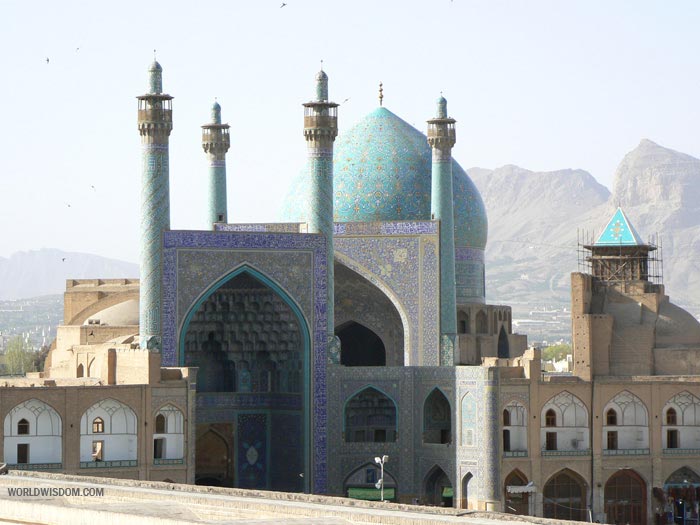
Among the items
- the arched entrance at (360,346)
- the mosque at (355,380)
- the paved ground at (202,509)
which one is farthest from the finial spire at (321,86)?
the paved ground at (202,509)

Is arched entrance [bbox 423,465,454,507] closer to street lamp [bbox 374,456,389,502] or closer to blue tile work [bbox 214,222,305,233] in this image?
street lamp [bbox 374,456,389,502]

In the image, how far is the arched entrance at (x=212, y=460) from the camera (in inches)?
1416

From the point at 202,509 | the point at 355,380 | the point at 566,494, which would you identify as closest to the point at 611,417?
the point at 566,494

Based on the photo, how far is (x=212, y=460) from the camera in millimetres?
36250

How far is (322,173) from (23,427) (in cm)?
774

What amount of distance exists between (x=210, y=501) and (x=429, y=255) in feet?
52.9

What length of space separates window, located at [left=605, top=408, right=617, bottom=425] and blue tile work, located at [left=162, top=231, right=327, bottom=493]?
18.0ft

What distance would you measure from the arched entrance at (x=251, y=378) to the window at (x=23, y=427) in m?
4.95

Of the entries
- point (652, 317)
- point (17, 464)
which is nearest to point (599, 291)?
point (652, 317)

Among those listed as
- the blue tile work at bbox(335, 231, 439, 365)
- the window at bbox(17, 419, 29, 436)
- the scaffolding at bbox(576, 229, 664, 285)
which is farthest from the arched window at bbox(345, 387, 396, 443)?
the scaffolding at bbox(576, 229, 664, 285)

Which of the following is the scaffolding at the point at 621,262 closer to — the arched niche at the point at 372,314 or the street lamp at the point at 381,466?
the arched niche at the point at 372,314

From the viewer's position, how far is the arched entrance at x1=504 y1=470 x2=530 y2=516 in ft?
111

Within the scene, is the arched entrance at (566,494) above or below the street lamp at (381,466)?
below

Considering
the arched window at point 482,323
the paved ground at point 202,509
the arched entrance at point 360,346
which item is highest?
the arched window at point 482,323
